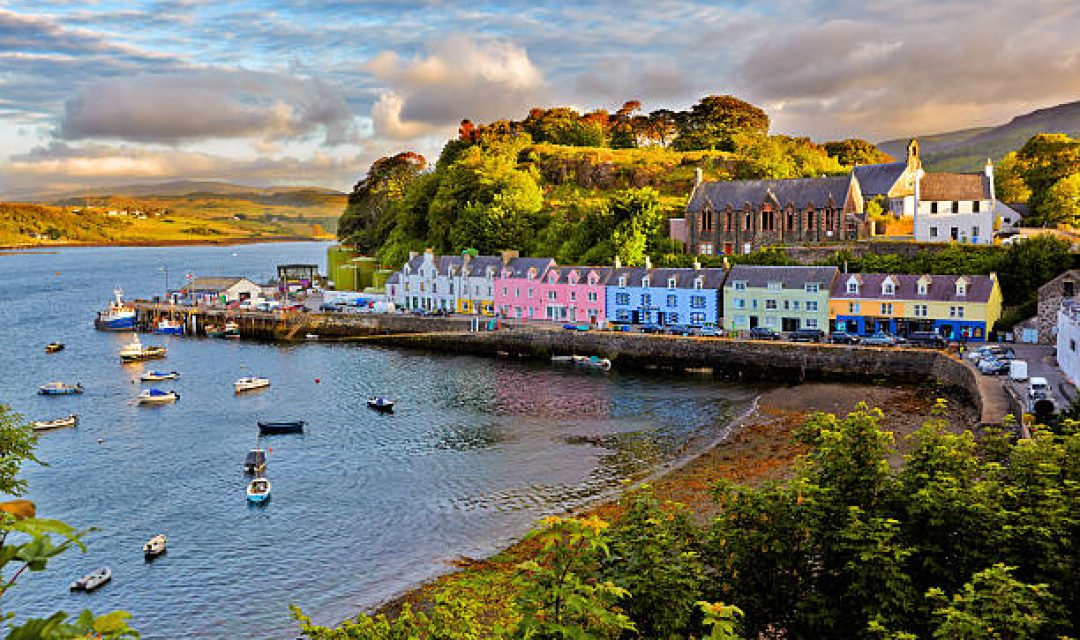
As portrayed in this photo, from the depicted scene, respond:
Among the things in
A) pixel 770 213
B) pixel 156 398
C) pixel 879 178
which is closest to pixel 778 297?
pixel 770 213

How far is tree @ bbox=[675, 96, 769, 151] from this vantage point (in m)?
131

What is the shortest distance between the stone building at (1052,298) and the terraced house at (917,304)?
3.76 meters

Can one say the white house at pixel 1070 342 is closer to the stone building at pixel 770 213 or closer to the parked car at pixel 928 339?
the parked car at pixel 928 339

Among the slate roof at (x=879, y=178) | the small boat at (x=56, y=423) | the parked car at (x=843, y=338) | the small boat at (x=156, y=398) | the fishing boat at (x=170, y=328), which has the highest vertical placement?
the slate roof at (x=879, y=178)

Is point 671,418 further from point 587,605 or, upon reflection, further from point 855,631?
point 587,605

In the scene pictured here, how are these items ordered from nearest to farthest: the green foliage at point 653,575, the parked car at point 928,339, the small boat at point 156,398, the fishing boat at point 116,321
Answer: the green foliage at point 653,575, the small boat at point 156,398, the parked car at point 928,339, the fishing boat at point 116,321

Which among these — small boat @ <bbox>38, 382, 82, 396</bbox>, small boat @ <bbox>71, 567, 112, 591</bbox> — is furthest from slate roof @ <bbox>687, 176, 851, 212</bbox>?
small boat @ <bbox>71, 567, 112, 591</bbox>

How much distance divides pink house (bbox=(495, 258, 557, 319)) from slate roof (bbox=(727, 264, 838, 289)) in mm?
19490

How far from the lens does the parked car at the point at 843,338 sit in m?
61.6

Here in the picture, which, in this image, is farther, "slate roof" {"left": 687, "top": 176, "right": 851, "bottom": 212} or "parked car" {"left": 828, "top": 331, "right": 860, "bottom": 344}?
"slate roof" {"left": 687, "top": 176, "right": 851, "bottom": 212}

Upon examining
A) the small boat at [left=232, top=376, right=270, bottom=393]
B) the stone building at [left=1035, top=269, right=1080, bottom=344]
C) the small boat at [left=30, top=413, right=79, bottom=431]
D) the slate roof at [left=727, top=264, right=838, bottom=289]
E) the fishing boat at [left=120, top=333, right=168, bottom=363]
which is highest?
the slate roof at [left=727, top=264, right=838, bottom=289]

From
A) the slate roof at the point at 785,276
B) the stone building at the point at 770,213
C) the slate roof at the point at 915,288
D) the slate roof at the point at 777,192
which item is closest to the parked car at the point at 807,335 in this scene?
the slate roof at the point at 915,288

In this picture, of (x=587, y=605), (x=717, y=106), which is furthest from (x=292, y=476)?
(x=717, y=106)

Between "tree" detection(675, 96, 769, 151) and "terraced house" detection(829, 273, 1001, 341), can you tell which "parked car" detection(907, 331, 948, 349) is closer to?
"terraced house" detection(829, 273, 1001, 341)
